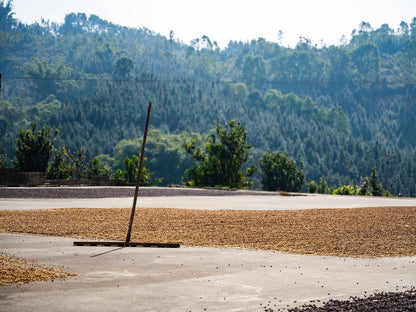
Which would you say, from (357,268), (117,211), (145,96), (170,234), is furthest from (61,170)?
(145,96)

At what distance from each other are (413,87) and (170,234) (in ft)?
605

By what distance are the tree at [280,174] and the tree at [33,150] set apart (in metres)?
13.4

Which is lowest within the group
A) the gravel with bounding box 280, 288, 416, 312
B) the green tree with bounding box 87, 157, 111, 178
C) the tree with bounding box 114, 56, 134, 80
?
the gravel with bounding box 280, 288, 416, 312

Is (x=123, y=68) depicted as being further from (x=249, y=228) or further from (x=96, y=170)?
(x=249, y=228)

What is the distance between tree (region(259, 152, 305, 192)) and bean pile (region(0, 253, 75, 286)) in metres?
29.0

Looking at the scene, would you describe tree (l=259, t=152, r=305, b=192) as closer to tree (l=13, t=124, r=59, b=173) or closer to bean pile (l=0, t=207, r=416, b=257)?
tree (l=13, t=124, r=59, b=173)

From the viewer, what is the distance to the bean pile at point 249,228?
1067 centimetres

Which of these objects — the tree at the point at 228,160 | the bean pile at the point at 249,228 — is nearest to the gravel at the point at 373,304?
the bean pile at the point at 249,228

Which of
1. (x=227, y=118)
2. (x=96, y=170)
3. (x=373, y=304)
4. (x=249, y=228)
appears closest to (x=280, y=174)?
(x=96, y=170)

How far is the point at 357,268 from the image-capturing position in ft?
27.3

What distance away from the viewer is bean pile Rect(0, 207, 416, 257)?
10672mm

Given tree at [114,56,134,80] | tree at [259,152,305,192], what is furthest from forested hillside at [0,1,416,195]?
tree at [259,152,305,192]

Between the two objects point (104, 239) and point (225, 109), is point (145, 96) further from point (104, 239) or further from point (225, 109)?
point (104, 239)

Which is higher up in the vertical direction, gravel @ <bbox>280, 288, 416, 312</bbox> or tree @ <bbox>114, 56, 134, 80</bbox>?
tree @ <bbox>114, 56, 134, 80</bbox>
